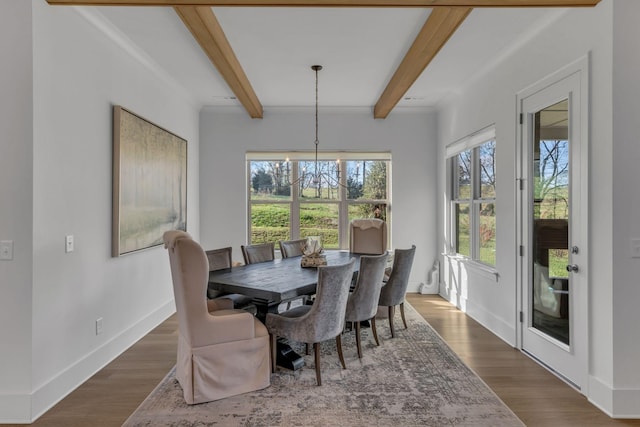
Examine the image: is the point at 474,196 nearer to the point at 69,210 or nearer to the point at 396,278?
the point at 396,278

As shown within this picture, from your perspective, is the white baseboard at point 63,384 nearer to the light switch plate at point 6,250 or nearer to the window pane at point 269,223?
the light switch plate at point 6,250

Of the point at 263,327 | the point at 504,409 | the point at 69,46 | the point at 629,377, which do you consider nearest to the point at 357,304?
the point at 263,327

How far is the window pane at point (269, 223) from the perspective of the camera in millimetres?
5797

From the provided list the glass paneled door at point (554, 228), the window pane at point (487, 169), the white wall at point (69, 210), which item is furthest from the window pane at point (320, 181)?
the glass paneled door at point (554, 228)

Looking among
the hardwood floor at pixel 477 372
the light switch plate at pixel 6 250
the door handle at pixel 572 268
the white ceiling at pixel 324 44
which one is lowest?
the hardwood floor at pixel 477 372

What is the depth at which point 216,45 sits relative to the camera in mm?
3131

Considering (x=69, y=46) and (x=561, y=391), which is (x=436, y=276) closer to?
(x=561, y=391)

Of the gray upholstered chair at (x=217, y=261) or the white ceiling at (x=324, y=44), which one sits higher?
the white ceiling at (x=324, y=44)

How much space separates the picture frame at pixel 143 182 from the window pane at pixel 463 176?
3.68 m

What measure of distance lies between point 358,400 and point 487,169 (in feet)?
9.88

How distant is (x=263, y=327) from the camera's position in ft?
9.04

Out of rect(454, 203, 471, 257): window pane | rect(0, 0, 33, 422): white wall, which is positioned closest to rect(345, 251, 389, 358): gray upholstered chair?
rect(454, 203, 471, 257): window pane

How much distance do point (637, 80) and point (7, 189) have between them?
405cm

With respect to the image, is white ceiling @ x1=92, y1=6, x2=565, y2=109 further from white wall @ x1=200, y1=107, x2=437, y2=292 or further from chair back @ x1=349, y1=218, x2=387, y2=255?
chair back @ x1=349, y1=218, x2=387, y2=255
